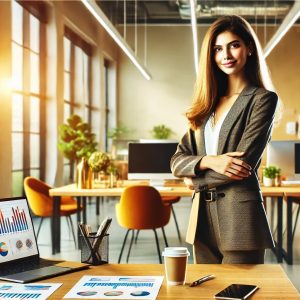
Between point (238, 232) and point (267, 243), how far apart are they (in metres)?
0.11

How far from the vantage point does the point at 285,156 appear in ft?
19.6

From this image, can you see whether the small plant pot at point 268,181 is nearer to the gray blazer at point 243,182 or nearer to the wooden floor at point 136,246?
the wooden floor at point 136,246

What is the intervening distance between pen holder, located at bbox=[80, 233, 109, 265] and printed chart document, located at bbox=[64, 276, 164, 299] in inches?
7.7

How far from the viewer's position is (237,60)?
74.7 inches

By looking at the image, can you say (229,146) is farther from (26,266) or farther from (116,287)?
(26,266)

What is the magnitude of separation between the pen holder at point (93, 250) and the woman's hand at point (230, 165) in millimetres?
477

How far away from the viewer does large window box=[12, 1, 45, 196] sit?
8625 millimetres

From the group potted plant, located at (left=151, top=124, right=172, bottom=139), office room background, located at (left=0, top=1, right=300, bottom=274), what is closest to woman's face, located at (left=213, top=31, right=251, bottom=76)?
office room background, located at (left=0, top=1, right=300, bottom=274)

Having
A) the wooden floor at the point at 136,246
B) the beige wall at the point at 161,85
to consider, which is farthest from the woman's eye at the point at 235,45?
the beige wall at the point at 161,85

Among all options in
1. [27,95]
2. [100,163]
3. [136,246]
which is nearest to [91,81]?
[27,95]

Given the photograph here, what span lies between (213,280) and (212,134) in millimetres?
541

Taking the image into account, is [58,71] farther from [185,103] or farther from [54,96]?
[185,103]

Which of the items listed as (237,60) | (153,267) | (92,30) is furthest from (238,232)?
(92,30)

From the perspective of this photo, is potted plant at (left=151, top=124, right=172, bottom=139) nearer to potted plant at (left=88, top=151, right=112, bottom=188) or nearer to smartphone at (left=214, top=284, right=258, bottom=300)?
potted plant at (left=88, top=151, right=112, bottom=188)
